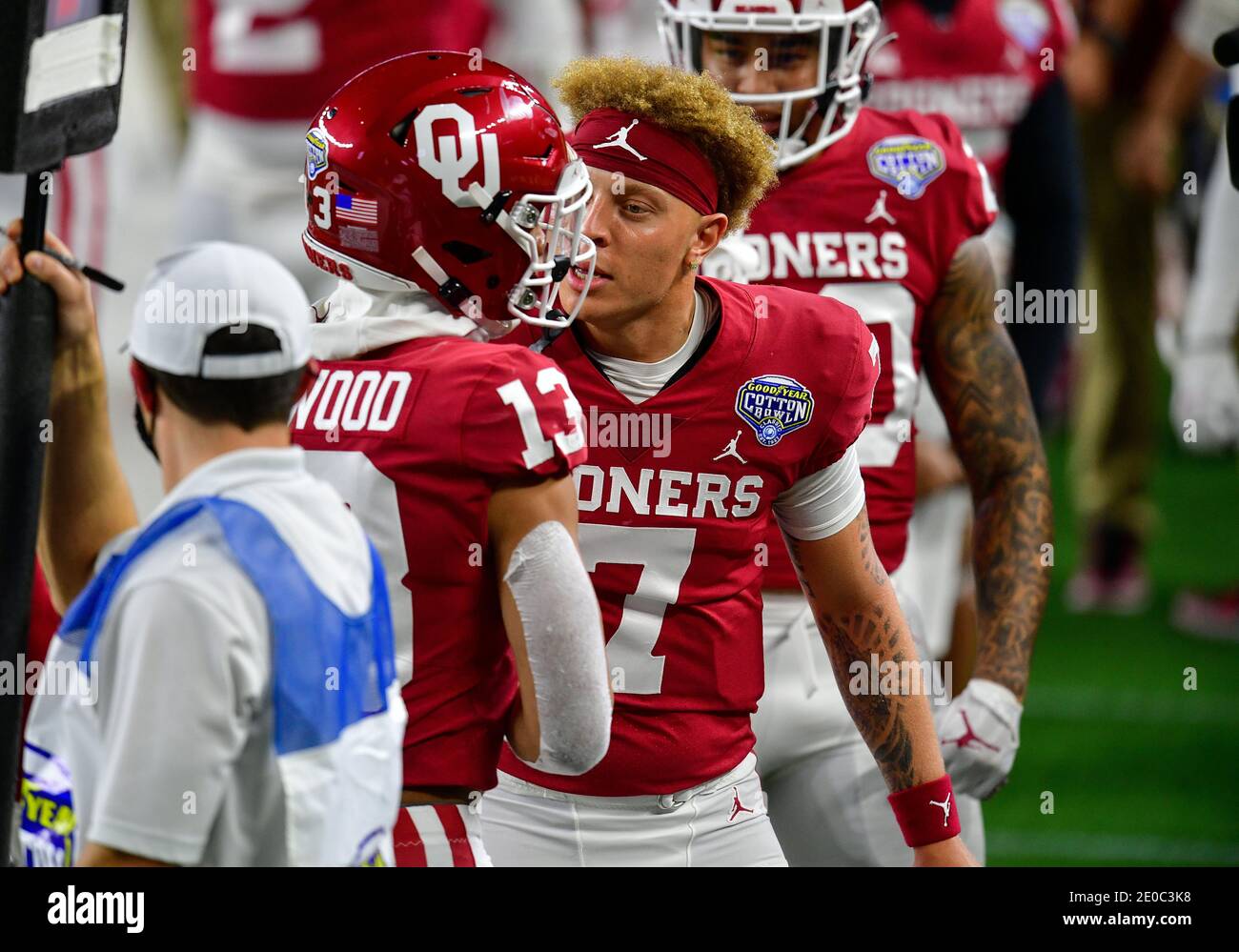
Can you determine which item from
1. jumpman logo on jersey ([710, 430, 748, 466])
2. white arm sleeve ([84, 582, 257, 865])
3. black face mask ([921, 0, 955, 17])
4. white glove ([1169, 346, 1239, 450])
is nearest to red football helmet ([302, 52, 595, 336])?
jumpman logo on jersey ([710, 430, 748, 466])

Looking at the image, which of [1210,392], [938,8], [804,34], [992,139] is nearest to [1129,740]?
[1210,392]

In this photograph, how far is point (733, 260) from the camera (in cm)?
377

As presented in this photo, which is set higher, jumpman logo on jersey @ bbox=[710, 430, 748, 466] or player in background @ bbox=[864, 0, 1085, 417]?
player in background @ bbox=[864, 0, 1085, 417]

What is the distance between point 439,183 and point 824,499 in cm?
82

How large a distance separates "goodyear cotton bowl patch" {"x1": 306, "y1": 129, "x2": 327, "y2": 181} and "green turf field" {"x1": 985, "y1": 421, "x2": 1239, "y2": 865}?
3.28m

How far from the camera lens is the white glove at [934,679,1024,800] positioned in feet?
11.9

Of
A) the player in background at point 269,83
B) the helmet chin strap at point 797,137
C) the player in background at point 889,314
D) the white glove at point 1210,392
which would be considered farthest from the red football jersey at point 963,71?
the helmet chin strap at point 797,137

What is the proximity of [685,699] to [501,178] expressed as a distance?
2.92 feet

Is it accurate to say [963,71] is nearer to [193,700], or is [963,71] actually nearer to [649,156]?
[649,156]

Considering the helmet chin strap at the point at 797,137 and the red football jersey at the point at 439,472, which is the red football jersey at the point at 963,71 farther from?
the red football jersey at the point at 439,472

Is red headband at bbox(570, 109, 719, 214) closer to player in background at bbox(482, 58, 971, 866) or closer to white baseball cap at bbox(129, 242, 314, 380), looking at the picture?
player in background at bbox(482, 58, 971, 866)

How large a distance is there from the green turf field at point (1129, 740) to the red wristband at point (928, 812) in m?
2.28

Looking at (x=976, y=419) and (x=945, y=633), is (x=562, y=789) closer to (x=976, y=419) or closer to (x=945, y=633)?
(x=976, y=419)
